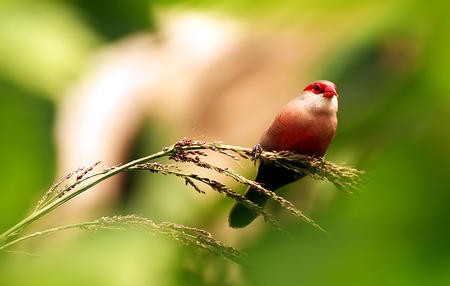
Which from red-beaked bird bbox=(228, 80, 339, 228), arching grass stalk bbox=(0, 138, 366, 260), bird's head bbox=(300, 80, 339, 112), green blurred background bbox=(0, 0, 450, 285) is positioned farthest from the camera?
bird's head bbox=(300, 80, 339, 112)

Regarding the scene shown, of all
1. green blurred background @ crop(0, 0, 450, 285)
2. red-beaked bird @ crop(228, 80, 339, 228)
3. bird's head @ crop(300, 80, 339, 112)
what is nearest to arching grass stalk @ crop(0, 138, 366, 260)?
green blurred background @ crop(0, 0, 450, 285)

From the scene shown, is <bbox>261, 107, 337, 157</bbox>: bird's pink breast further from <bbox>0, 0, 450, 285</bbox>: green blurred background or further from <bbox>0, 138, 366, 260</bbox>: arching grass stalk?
<bbox>0, 0, 450, 285</bbox>: green blurred background

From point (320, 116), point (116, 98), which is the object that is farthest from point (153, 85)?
point (320, 116)

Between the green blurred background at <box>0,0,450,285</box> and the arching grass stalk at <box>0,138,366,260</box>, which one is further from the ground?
the arching grass stalk at <box>0,138,366,260</box>

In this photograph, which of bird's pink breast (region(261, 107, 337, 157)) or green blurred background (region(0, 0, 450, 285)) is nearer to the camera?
green blurred background (region(0, 0, 450, 285))

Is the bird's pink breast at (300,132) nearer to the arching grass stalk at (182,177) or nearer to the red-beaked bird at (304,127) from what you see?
the red-beaked bird at (304,127)

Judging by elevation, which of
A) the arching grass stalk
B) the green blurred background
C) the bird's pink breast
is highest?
the bird's pink breast

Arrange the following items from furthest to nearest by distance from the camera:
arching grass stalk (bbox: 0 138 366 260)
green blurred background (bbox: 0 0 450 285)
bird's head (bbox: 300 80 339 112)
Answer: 1. bird's head (bbox: 300 80 339 112)
2. arching grass stalk (bbox: 0 138 366 260)
3. green blurred background (bbox: 0 0 450 285)

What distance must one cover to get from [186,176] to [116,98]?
1766 mm

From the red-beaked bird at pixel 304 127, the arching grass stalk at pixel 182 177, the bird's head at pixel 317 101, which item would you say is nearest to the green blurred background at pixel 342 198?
the arching grass stalk at pixel 182 177

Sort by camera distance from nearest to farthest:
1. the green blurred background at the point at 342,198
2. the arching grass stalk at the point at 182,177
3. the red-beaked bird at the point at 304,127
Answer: the green blurred background at the point at 342,198, the arching grass stalk at the point at 182,177, the red-beaked bird at the point at 304,127

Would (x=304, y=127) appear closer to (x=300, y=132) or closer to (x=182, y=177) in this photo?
(x=300, y=132)

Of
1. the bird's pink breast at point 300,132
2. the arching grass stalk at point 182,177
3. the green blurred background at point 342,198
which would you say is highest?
the bird's pink breast at point 300,132

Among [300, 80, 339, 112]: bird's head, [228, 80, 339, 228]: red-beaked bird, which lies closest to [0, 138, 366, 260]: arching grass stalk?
[228, 80, 339, 228]: red-beaked bird
